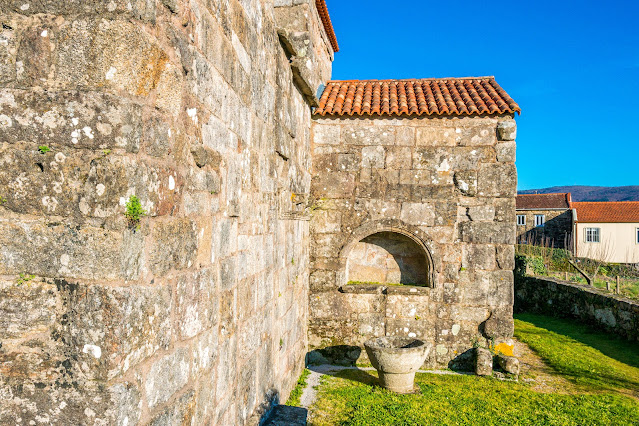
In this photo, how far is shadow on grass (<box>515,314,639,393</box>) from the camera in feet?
21.3

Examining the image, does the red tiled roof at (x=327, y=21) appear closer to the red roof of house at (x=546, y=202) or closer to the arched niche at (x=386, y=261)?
the arched niche at (x=386, y=261)

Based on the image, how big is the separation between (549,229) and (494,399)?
99.4 ft

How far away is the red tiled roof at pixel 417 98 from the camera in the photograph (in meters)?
6.82

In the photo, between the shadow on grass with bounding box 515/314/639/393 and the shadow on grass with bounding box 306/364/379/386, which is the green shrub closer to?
the shadow on grass with bounding box 515/314/639/393

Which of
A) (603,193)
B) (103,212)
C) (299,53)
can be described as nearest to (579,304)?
(299,53)

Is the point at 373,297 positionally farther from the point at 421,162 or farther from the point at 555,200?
the point at 555,200

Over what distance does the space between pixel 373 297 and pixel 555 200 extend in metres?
31.4

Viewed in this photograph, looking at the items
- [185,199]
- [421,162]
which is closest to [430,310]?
[421,162]

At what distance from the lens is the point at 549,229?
32.2m

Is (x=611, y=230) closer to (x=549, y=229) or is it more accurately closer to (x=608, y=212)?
(x=608, y=212)

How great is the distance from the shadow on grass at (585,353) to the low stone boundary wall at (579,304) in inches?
9.5

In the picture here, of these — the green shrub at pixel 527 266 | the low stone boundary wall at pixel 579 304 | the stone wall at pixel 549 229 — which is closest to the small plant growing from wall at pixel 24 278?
the low stone boundary wall at pixel 579 304

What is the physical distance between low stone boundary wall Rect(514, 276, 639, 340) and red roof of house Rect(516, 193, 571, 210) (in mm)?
22327

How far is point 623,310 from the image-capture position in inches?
335
